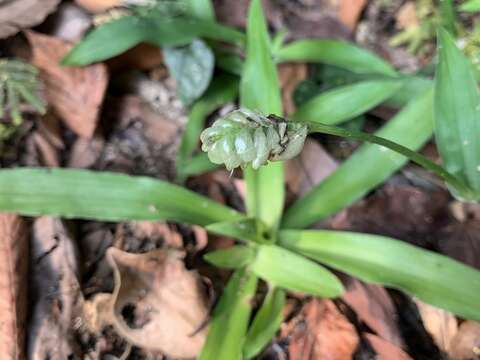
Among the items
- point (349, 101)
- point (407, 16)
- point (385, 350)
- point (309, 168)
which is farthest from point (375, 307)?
point (407, 16)

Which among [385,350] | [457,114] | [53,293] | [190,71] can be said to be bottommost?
[53,293]

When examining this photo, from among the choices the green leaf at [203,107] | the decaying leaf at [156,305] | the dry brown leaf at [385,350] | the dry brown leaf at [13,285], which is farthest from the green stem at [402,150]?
the dry brown leaf at [13,285]

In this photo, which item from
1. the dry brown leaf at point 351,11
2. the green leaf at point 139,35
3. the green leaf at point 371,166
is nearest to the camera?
the green leaf at point 371,166

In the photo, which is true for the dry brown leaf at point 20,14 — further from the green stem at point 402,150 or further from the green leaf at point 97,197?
the green stem at point 402,150

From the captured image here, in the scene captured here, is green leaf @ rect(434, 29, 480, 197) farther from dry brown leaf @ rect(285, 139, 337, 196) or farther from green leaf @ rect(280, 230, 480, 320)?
dry brown leaf @ rect(285, 139, 337, 196)

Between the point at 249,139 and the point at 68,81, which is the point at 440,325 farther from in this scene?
the point at 68,81

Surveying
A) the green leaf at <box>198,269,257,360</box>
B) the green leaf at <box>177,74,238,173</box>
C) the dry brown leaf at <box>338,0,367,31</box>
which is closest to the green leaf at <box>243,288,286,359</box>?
the green leaf at <box>198,269,257,360</box>
